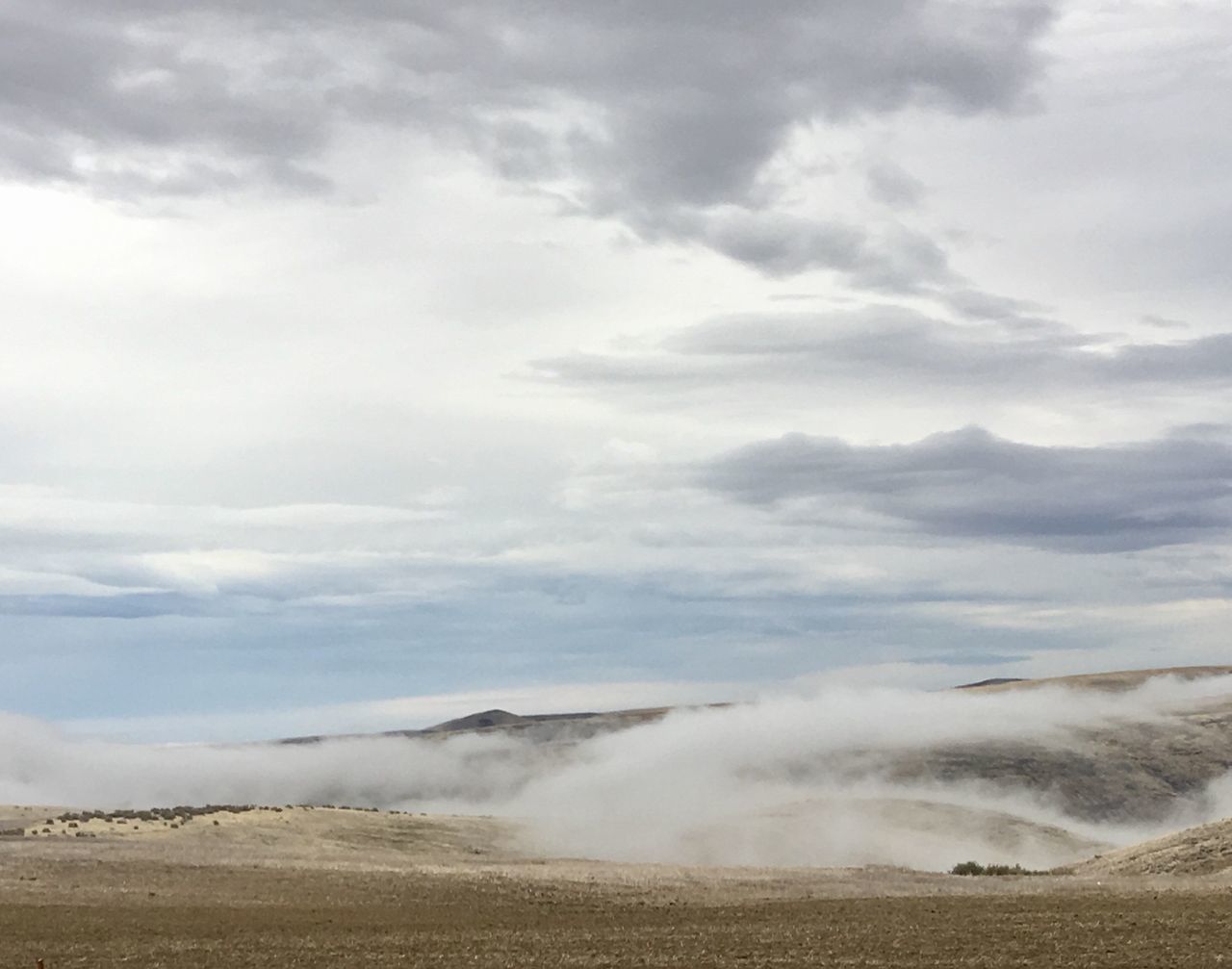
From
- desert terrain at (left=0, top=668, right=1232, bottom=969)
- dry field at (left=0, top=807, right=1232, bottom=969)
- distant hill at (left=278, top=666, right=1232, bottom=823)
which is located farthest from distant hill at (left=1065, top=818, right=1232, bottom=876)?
distant hill at (left=278, top=666, right=1232, bottom=823)

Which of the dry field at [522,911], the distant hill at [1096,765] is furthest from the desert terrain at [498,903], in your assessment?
the distant hill at [1096,765]

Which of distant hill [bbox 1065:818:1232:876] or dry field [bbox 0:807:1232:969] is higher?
dry field [bbox 0:807:1232:969]

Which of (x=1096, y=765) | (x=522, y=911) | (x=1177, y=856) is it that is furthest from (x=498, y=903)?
(x=1096, y=765)

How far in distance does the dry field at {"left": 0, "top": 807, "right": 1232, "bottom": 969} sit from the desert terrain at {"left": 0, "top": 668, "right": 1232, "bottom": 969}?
0.15 meters

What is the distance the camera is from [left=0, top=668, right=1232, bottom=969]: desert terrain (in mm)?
37688

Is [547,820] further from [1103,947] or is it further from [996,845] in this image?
[1103,947]

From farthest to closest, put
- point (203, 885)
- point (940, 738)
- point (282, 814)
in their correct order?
point (940, 738), point (282, 814), point (203, 885)

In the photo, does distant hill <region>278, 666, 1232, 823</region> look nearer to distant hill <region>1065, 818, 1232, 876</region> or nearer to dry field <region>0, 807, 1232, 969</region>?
distant hill <region>1065, 818, 1232, 876</region>

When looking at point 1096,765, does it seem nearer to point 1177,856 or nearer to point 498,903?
point 1177,856

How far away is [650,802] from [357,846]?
86.1 m

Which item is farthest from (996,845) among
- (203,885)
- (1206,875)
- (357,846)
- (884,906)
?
(203,885)

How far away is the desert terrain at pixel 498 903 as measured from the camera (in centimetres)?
3769

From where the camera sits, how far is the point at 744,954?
3706 cm

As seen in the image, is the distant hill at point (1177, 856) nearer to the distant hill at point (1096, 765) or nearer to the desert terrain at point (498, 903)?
the desert terrain at point (498, 903)
